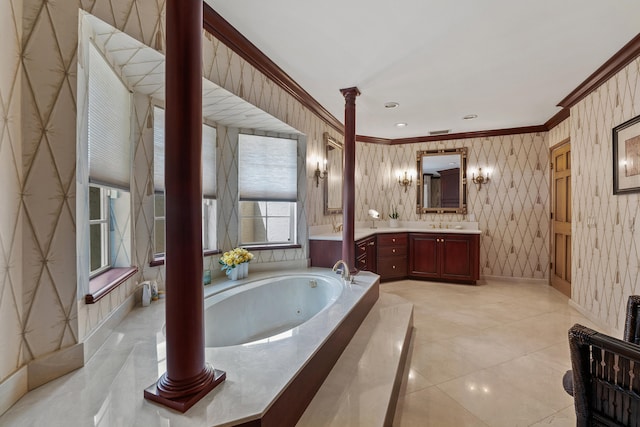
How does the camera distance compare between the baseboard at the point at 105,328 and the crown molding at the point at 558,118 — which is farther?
the crown molding at the point at 558,118

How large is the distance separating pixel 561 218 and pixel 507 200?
0.79 metres

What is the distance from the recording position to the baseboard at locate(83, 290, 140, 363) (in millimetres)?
1394

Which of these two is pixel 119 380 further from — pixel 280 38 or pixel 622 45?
pixel 622 45

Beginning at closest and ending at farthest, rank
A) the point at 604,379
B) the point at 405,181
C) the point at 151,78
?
the point at 604,379 → the point at 151,78 → the point at 405,181

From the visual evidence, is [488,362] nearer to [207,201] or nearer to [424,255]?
[424,255]

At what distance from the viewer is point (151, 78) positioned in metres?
2.00

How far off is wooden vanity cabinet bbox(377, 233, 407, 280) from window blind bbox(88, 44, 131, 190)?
11.6 ft

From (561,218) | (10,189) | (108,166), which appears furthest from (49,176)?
(561,218)

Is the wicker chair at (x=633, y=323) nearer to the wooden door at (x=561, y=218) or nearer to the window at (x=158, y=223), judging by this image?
the window at (x=158, y=223)

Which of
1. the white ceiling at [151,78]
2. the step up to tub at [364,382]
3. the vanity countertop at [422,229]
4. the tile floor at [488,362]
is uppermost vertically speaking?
the white ceiling at [151,78]

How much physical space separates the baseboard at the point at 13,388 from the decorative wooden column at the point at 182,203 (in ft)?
1.46

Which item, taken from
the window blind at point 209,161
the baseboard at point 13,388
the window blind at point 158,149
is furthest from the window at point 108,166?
the window blind at point 209,161

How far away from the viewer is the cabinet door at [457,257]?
4559 millimetres

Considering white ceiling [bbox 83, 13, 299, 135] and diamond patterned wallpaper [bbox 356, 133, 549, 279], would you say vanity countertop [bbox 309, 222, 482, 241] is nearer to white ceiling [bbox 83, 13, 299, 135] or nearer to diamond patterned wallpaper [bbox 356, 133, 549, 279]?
diamond patterned wallpaper [bbox 356, 133, 549, 279]
